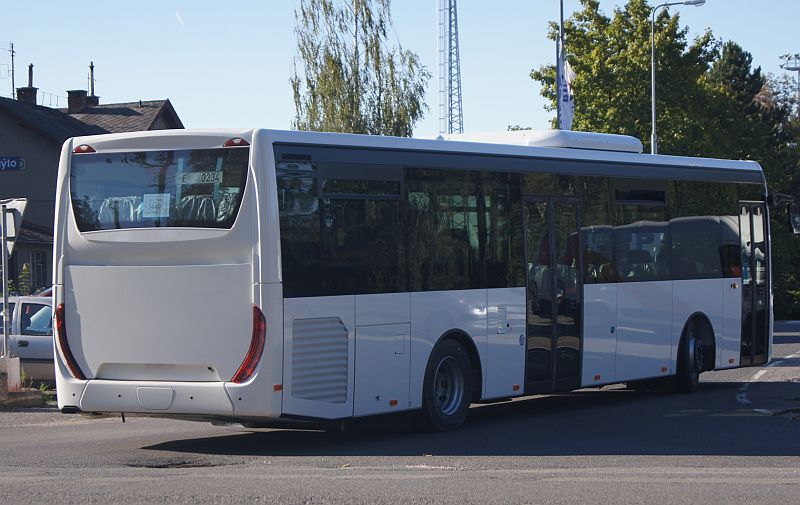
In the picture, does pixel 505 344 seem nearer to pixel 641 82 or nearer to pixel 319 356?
pixel 319 356

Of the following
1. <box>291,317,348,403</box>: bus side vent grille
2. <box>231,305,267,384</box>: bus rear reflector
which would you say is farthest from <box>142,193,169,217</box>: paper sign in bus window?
<box>291,317,348,403</box>: bus side vent grille

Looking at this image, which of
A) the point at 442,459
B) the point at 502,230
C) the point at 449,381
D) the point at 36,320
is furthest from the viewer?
the point at 36,320

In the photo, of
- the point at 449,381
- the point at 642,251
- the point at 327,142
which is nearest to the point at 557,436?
the point at 449,381

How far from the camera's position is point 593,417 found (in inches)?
642

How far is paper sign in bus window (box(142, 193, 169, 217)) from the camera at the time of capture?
12.6 metres

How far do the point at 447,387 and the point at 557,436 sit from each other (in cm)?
134

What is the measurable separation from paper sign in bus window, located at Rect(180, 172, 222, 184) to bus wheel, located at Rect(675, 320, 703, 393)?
9033 millimetres

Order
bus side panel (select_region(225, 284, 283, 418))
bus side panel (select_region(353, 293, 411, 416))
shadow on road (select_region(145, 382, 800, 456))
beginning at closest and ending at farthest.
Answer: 1. bus side panel (select_region(225, 284, 283, 418))
2. shadow on road (select_region(145, 382, 800, 456))
3. bus side panel (select_region(353, 293, 411, 416))

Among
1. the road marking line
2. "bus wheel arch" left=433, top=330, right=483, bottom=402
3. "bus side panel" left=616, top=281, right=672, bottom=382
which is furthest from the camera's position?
"bus side panel" left=616, top=281, right=672, bottom=382

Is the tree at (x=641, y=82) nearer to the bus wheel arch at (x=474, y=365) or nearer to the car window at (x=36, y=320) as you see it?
the car window at (x=36, y=320)

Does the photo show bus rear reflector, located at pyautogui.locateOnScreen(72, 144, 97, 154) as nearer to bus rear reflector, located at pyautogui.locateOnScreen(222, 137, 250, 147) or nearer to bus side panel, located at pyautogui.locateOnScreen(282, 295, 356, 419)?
bus rear reflector, located at pyautogui.locateOnScreen(222, 137, 250, 147)

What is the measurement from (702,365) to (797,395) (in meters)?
1.39

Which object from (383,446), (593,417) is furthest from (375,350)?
(593,417)

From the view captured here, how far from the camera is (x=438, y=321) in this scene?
1435 centimetres
